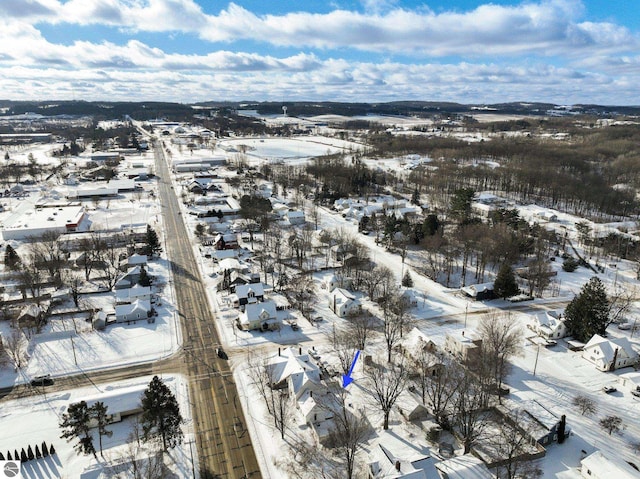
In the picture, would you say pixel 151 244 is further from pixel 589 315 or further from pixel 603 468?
pixel 603 468

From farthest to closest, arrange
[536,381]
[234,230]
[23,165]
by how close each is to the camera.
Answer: [23,165]
[234,230]
[536,381]

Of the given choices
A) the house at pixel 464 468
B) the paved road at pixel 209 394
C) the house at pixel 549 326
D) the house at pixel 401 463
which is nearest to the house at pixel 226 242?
the paved road at pixel 209 394

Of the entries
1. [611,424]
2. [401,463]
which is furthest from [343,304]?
[611,424]

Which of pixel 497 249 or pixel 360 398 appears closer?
pixel 360 398

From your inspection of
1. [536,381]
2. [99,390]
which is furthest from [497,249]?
[99,390]

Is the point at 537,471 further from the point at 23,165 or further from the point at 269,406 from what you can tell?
the point at 23,165

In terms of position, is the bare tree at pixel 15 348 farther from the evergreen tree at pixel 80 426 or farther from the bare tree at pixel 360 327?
the bare tree at pixel 360 327
